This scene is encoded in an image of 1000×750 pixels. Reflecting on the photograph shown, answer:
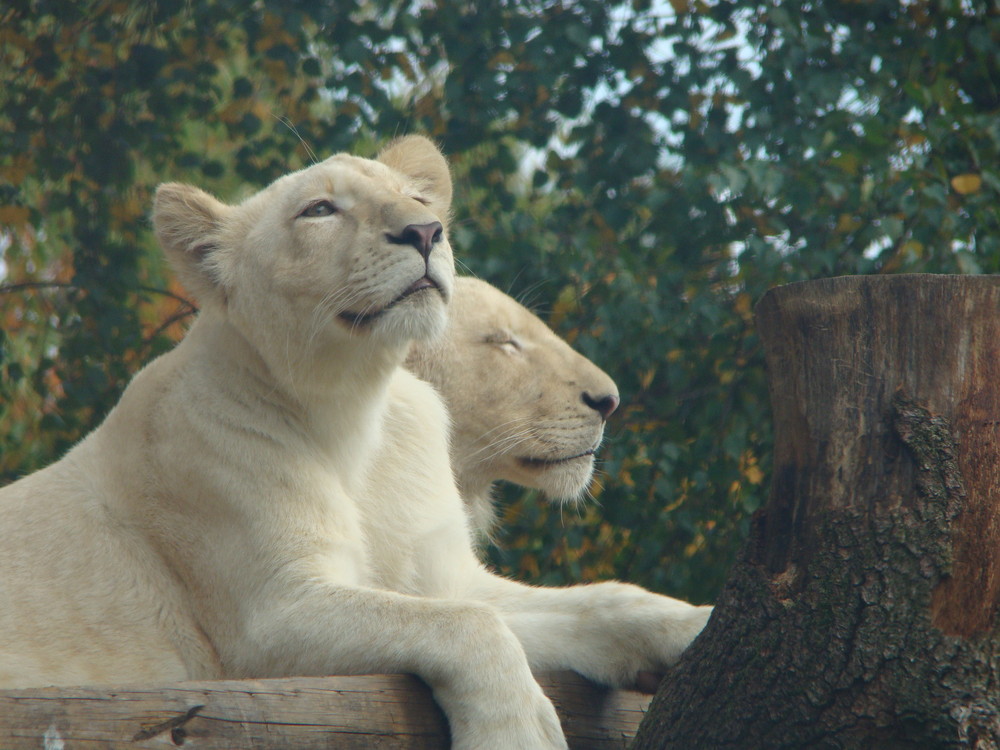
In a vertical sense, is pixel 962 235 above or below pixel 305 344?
above

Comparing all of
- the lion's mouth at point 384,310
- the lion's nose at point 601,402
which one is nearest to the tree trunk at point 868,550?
the lion's mouth at point 384,310

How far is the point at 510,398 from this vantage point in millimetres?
4602

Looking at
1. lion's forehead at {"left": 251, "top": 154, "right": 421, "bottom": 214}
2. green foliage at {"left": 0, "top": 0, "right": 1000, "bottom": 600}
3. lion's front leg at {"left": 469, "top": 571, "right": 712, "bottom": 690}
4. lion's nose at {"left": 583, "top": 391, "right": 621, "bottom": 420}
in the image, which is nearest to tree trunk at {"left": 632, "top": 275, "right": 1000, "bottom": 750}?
lion's front leg at {"left": 469, "top": 571, "right": 712, "bottom": 690}

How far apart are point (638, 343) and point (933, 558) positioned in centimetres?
369

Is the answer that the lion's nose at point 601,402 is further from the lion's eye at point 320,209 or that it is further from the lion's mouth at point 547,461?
the lion's eye at point 320,209

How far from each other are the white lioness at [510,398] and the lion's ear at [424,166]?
1.93ft

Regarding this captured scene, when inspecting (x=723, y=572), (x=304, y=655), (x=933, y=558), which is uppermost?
(x=933, y=558)

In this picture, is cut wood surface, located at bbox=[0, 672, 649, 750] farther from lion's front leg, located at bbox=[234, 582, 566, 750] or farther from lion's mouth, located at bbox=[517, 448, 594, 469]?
lion's mouth, located at bbox=[517, 448, 594, 469]

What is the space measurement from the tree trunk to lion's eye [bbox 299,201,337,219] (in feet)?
5.02

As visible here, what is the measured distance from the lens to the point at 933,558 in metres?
2.37

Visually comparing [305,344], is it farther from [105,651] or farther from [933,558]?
[933,558]

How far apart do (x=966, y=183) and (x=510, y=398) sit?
251 cm

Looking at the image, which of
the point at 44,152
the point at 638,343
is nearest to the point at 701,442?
the point at 638,343

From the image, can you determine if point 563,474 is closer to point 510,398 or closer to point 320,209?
point 510,398
